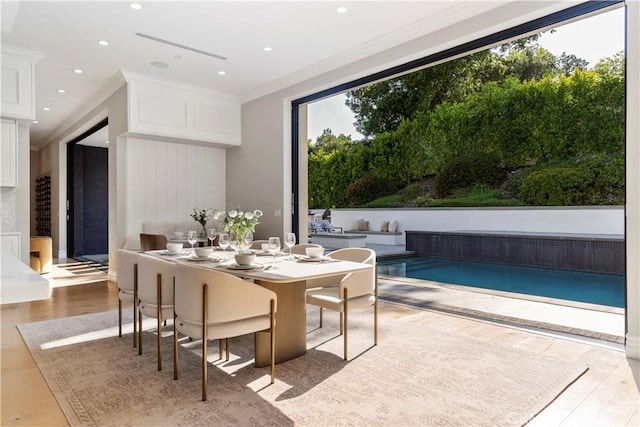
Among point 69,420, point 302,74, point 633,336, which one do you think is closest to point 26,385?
point 69,420

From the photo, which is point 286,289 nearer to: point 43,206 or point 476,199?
point 43,206

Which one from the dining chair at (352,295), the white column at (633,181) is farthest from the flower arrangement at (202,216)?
the white column at (633,181)

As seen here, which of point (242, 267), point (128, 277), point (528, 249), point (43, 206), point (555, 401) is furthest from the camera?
point (43, 206)

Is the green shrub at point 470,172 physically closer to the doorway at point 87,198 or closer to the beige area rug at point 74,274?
the doorway at point 87,198

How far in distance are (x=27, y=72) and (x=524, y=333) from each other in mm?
6181

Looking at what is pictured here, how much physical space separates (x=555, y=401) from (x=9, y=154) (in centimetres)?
604

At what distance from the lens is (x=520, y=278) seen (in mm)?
7230

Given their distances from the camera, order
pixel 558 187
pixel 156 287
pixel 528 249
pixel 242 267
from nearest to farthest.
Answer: pixel 242 267 < pixel 156 287 < pixel 528 249 < pixel 558 187

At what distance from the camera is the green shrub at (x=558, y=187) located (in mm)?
11000

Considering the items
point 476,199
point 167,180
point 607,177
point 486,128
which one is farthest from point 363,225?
point 167,180

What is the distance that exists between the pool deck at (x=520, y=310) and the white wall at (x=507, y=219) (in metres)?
6.46

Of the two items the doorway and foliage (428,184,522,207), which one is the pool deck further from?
foliage (428,184,522,207)

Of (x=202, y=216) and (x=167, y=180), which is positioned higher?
(x=167, y=180)

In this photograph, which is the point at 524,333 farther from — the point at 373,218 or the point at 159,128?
the point at 373,218
